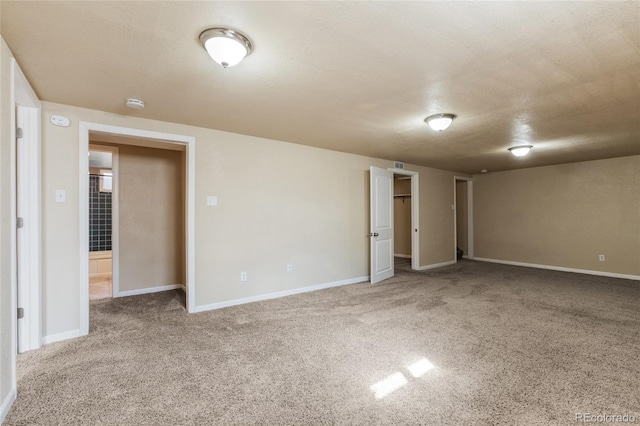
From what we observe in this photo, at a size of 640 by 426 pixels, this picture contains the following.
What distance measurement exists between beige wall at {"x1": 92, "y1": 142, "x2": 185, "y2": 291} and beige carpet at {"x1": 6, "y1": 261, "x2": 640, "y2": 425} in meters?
0.63

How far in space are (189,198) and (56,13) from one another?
2.24 meters

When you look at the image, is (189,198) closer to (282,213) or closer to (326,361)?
(282,213)

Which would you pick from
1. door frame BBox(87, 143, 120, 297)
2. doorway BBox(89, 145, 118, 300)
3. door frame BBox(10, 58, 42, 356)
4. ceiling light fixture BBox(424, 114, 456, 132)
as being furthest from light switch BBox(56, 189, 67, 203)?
ceiling light fixture BBox(424, 114, 456, 132)

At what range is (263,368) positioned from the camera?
2377mm

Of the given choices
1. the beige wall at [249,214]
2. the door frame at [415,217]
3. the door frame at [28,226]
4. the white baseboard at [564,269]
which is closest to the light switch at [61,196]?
the beige wall at [249,214]

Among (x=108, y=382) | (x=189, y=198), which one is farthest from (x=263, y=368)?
(x=189, y=198)

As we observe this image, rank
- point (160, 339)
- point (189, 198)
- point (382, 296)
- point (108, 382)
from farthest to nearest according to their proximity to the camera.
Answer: point (382, 296) → point (189, 198) → point (160, 339) → point (108, 382)

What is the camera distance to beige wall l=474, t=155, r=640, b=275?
561cm

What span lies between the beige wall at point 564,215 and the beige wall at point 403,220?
170cm

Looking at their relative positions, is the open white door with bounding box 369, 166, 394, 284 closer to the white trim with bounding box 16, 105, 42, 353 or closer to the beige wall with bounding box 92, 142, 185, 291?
the beige wall with bounding box 92, 142, 185, 291

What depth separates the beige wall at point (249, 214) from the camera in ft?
9.76

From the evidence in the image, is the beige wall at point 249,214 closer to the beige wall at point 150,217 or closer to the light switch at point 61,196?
the light switch at point 61,196

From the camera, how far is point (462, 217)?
8.38 meters

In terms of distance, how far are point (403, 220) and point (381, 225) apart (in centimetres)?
302
